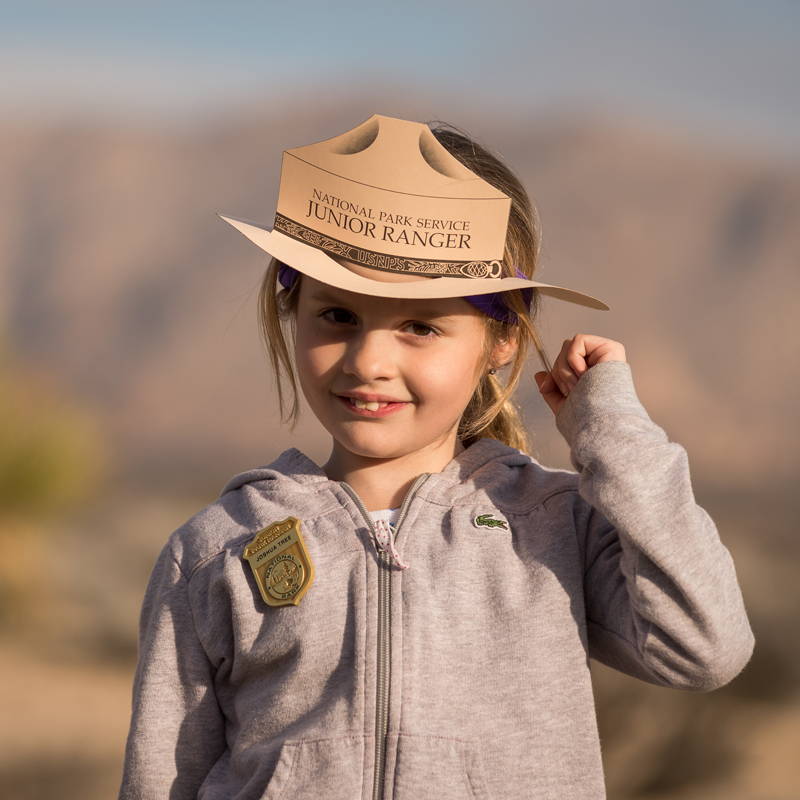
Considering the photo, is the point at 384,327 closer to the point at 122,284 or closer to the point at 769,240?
the point at 769,240

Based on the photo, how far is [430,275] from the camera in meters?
1.63

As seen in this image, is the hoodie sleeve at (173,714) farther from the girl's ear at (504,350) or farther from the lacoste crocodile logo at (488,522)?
the girl's ear at (504,350)

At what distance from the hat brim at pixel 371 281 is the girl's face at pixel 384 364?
3 centimetres

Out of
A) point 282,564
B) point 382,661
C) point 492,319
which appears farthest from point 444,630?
point 492,319

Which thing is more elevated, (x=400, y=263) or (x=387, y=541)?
(x=400, y=263)

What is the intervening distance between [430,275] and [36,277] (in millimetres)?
7865

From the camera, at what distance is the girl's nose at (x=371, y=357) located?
159 cm

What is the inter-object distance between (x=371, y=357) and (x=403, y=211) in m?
0.22

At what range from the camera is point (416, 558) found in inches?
62.7

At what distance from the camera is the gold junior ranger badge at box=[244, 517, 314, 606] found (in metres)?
1.58

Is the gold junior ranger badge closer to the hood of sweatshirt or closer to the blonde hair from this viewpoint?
the hood of sweatshirt

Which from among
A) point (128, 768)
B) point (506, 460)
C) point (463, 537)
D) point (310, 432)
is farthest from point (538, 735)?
point (310, 432)

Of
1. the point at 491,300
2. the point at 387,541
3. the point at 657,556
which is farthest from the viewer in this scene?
the point at 491,300

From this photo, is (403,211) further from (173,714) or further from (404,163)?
(173,714)
